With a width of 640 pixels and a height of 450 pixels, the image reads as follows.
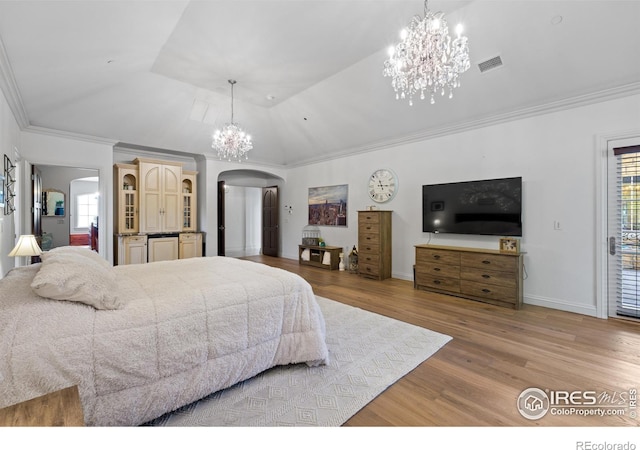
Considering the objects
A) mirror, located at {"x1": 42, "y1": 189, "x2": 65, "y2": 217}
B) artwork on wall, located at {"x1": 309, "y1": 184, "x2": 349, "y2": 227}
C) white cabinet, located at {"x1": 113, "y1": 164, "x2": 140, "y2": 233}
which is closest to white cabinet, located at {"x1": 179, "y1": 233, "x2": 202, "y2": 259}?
white cabinet, located at {"x1": 113, "y1": 164, "x2": 140, "y2": 233}

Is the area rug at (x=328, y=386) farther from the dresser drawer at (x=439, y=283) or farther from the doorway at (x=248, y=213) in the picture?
the doorway at (x=248, y=213)

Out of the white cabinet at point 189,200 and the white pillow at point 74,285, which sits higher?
the white cabinet at point 189,200

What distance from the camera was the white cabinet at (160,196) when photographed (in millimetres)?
5539

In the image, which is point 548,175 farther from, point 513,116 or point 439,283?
point 439,283

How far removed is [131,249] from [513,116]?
268 inches

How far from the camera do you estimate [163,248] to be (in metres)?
5.79

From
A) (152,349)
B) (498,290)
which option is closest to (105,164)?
(152,349)

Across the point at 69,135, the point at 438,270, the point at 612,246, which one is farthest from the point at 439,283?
the point at 69,135

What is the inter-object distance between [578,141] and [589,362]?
261cm

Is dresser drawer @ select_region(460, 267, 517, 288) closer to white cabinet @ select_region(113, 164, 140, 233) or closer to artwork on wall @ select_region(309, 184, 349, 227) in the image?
artwork on wall @ select_region(309, 184, 349, 227)

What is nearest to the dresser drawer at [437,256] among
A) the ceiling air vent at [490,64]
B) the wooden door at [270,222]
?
the ceiling air vent at [490,64]

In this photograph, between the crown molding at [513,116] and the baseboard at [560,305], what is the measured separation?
7.98 feet

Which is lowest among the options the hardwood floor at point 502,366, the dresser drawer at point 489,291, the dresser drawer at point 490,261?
the hardwood floor at point 502,366

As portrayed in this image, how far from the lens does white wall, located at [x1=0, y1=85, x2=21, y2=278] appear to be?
9.57 feet
